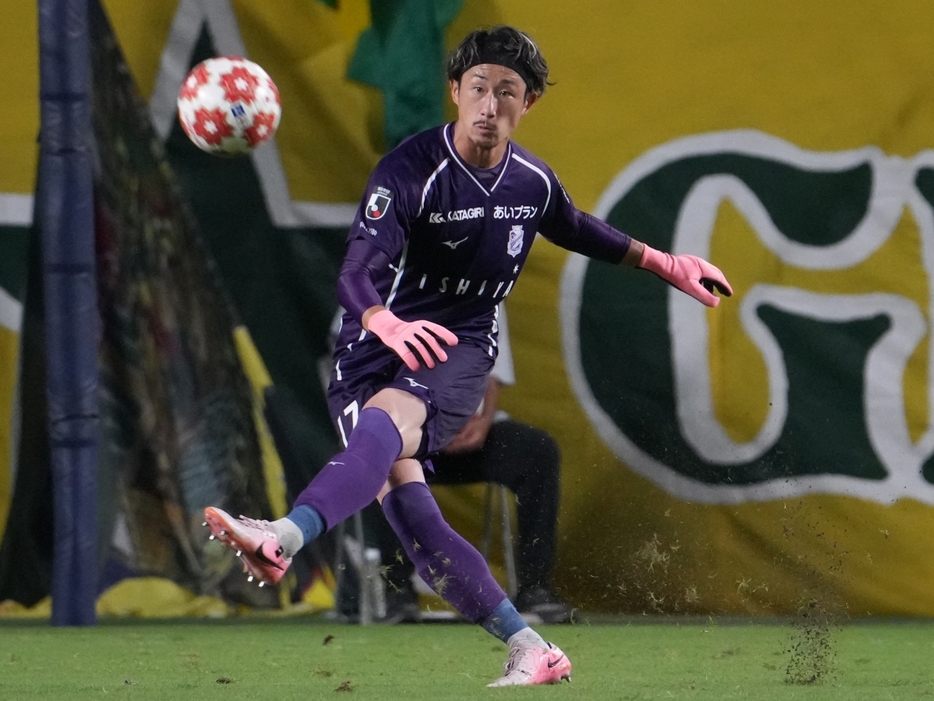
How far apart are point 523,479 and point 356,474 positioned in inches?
95.0

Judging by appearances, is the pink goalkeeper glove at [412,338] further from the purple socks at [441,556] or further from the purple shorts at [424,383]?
the purple socks at [441,556]

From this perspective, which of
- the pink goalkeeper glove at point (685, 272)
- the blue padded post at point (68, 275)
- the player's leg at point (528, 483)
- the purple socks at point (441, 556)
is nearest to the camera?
the purple socks at point (441, 556)

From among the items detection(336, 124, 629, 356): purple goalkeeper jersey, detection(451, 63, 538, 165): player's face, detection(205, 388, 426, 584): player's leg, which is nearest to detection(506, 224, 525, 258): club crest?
detection(336, 124, 629, 356): purple goalkeeper jersey

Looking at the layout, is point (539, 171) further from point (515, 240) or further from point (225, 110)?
point (225, 110)

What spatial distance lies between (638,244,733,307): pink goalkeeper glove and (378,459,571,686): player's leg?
3.13 ft

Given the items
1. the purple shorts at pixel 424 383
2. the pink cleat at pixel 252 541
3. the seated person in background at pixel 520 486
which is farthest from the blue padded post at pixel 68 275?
the pink cleat at pixel 252 541

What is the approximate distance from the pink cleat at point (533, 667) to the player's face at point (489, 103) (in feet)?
4.25

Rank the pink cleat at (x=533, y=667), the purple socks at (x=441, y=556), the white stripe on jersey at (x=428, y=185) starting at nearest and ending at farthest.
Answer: the pink cleat at (x=533, y=667) → the purple socks at (x=441, y=556) → the white stripe on jersey at (x=428, y=185)

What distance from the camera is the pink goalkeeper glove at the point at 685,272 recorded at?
422cm

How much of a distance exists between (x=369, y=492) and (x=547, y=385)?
2802 mm

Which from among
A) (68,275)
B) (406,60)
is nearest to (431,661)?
(68,275)

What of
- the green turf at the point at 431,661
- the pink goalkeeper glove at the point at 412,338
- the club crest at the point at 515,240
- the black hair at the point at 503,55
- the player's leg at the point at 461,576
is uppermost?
the black hair at the point at 503,55

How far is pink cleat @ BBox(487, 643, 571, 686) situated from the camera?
359 cm

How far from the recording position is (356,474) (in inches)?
137
